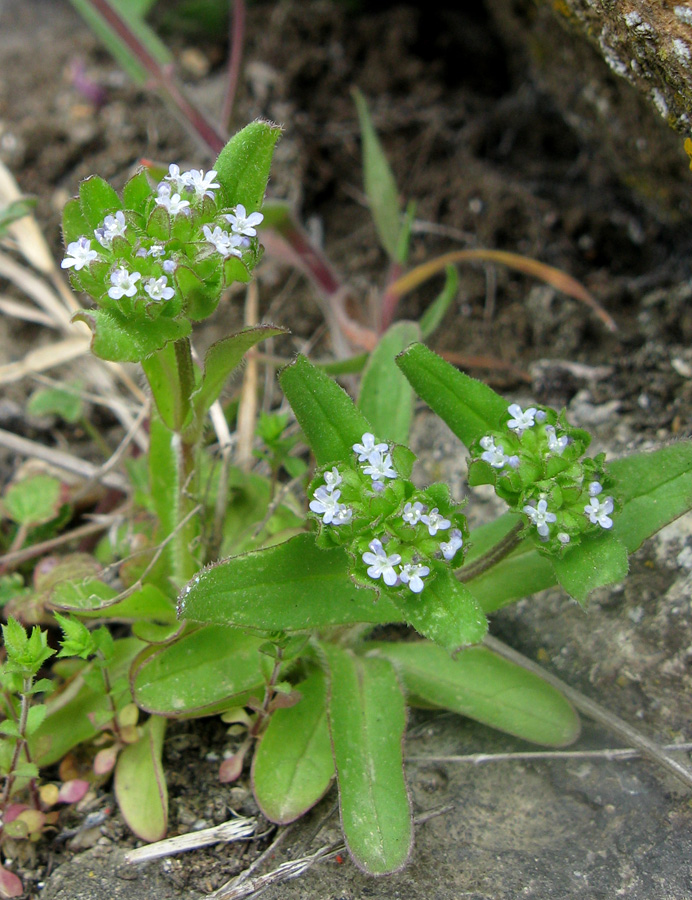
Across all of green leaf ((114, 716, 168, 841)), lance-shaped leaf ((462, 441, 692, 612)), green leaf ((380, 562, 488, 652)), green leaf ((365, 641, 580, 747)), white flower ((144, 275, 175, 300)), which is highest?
white flower ((144, 275, 175, 300))

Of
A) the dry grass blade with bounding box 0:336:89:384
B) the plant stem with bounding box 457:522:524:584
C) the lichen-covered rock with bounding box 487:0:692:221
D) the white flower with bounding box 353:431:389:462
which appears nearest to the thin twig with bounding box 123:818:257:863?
the plant stem with bounding box 457:522:524:584

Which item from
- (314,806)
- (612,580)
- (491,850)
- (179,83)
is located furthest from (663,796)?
(179,83)

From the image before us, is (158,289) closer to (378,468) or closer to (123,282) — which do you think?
(123,282)

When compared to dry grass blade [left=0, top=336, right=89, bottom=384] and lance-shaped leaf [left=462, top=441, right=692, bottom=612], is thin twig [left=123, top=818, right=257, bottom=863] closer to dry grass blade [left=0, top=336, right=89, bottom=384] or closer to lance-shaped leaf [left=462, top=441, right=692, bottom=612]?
lance-shaped leaf [left=462, top=441, right=692, bottom=612]

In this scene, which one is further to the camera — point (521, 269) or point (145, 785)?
point (521, 269)

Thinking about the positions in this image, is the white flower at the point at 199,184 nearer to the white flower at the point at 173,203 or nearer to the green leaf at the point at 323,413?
the white flower at the point at 173,203

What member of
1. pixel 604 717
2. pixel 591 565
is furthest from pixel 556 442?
pixel 604 717

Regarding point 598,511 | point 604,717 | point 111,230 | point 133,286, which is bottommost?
point 604,717
